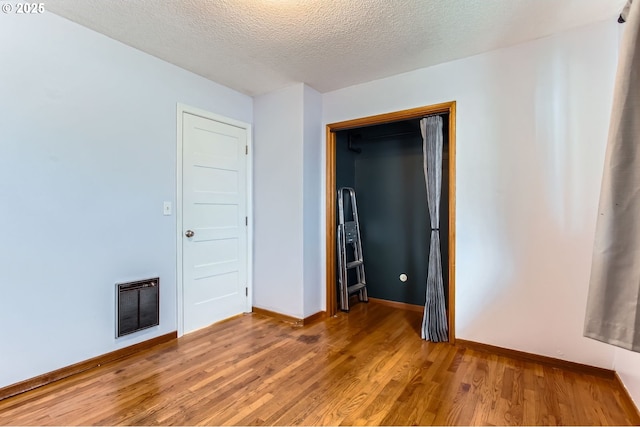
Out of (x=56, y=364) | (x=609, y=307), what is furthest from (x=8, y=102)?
(x=609, y=307)

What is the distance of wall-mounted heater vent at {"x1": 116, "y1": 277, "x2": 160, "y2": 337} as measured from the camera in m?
2.38

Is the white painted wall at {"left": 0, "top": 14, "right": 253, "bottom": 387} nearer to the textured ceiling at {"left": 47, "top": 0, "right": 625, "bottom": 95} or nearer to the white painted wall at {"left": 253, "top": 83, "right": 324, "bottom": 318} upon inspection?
the textured ceiling at {"left": 47, "top": 0, "right": 625, "bottom": 95}

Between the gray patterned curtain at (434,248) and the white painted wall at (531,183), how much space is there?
16 cm

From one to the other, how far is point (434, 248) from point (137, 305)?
2.58 metres

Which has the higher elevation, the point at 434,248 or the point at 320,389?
the point at 434,248

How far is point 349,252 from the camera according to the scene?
3828 mm

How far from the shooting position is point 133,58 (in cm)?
247

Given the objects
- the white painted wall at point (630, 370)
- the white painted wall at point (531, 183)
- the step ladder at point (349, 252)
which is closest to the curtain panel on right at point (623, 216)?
the white painted wall at point (630, 370)

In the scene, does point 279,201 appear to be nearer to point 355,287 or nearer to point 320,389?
point 355,287

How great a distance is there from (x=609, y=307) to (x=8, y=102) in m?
3.20

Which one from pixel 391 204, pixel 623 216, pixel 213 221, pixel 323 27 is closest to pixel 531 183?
pixel 623 216

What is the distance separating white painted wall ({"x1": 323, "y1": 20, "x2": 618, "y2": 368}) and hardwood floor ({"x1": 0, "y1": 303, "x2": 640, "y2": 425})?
36 cm

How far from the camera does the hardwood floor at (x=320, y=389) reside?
170 centimetres

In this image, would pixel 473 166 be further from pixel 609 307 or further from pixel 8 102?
pixel 8 102
